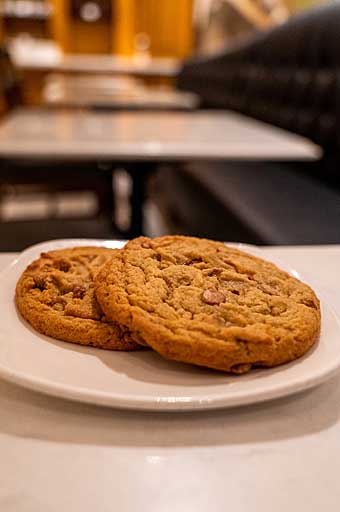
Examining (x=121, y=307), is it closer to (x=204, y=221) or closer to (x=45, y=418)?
(x=45, y=418)

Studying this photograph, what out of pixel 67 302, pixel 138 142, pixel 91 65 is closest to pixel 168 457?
pixel 67 302

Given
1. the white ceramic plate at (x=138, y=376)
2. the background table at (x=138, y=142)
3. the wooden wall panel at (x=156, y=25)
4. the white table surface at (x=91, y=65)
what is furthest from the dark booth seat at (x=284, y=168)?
the wooden wall panel at (x=156, y=25)

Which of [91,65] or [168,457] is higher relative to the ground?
[168,457]

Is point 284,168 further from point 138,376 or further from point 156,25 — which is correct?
point 156,25

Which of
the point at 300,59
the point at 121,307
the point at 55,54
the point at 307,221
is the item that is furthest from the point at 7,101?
the point at 55,54

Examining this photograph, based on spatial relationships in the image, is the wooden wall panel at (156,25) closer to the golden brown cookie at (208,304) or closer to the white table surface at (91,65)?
the white table surface at (91,65)
